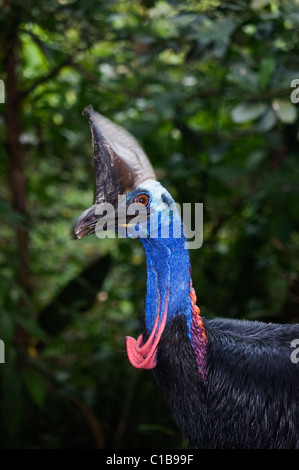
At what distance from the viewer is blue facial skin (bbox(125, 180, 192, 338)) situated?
89 centimetres

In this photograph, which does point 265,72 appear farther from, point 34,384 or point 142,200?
point 34,384

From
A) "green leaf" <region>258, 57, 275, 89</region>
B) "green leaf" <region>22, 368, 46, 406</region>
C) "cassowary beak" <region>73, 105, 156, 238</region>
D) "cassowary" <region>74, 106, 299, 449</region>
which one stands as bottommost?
"green leaf" <region>22, 368, 46, 406</region>

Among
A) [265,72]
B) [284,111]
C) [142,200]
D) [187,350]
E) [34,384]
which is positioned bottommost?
[34,384]

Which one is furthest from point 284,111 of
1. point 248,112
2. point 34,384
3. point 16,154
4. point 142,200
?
point 34,384

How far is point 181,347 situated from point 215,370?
0.07 m

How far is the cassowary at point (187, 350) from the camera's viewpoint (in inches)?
35.3

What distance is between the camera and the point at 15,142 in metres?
1.99

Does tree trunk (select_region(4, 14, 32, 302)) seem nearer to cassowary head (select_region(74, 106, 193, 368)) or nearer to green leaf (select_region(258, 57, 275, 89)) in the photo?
green leaf (select_region(258, 57, 275, 89))

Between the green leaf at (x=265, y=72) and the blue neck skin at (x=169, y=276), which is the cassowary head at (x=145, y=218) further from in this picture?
the green leaf at (x=265, y=72)

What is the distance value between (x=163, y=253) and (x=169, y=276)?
4 cm

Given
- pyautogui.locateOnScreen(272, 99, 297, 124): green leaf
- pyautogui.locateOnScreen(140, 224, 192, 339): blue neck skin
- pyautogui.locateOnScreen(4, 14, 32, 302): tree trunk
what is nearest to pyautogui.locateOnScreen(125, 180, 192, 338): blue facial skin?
pyautogui.locateOnScreen(140, 224, 192, 339): blue neck skin

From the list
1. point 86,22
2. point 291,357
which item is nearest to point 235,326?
point 291,357

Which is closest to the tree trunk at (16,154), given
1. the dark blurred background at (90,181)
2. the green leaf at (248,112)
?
the dark blurred background at (90,181)

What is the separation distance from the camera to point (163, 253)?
912 millimetres
